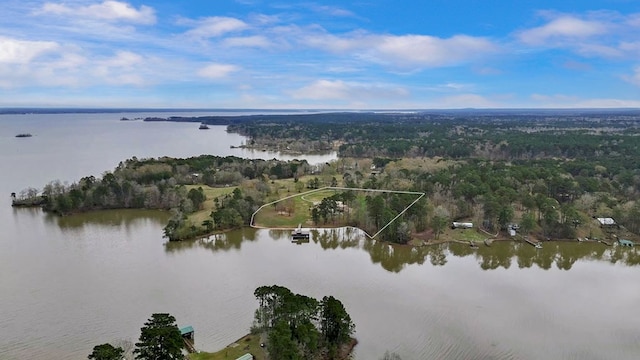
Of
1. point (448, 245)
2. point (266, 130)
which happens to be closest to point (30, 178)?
point (448, 245)

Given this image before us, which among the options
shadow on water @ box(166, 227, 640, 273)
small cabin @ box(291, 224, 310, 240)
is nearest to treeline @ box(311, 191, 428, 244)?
shadow on water @ box(166, 227, 640, 273)

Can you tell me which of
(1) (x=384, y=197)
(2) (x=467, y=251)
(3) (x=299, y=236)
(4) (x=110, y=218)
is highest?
(1) (x=384, y=197)

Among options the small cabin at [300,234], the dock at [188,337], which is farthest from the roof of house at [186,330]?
the small cabin at [300,234]

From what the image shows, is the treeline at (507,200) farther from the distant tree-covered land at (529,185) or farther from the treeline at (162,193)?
the treeline at (162,193)

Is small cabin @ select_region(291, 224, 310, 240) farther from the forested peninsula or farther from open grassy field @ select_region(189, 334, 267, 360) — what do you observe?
open grassy field @ select_region(189, 334, 267, 360)

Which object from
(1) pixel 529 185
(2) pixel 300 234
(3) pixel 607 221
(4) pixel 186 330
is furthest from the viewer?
(1) pixel 529 185

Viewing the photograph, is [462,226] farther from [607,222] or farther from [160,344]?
[160,344]

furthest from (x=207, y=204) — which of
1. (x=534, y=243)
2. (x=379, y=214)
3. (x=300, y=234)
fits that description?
(x=534, y=243)
